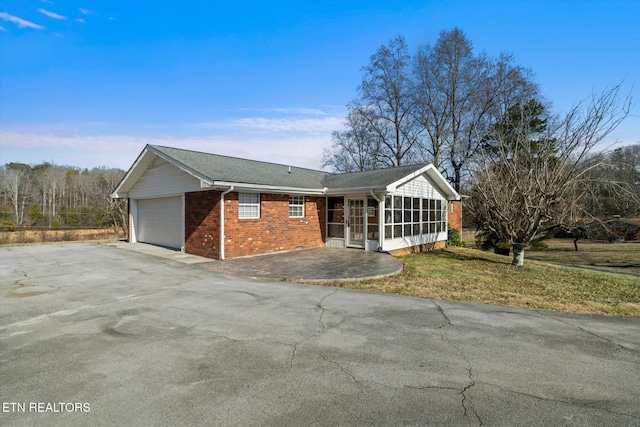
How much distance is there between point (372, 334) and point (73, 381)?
3.64 meters

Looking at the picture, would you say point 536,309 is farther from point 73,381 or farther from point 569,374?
point 73,381

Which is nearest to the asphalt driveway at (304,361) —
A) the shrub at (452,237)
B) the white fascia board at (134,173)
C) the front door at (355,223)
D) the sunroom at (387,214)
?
the sunroom at (387,214)

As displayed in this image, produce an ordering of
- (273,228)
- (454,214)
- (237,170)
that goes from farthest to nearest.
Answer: (454,214)
(237,170)
(273,228)

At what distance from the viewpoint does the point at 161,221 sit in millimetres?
15289

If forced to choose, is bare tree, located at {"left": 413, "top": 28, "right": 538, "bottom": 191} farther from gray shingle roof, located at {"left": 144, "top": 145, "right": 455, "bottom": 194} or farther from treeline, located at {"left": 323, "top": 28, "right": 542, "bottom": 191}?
gray shingle roof, located at {"left": 144, "top": 145, "right": 455, "bottom": 194}

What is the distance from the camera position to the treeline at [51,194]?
34.6m

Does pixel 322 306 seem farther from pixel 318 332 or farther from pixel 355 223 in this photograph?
pixel 355 223

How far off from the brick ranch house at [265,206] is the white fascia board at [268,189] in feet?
0.13

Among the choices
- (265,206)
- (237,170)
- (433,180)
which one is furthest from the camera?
(433,180)

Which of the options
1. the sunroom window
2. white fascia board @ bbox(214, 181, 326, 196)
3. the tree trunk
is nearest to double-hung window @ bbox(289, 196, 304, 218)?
white fascia board @ bbox(214, 181, 326, 196)

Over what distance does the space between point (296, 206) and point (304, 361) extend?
10.5 meters

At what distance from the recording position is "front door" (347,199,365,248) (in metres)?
14.6

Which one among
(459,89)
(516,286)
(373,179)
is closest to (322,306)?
(516,286)

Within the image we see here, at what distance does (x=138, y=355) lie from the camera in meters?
4.12
